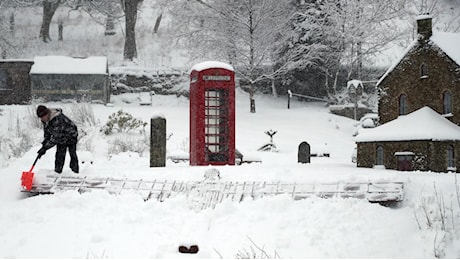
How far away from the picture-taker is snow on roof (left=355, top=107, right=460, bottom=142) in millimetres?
14344

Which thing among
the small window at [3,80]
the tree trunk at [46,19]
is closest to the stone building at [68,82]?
the small window at [3,80]

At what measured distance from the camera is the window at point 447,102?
1508 cm

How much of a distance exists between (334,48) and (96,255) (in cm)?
3115

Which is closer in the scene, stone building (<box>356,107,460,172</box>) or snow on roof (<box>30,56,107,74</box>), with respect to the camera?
stone building (<box>356,107,460,172</box>)

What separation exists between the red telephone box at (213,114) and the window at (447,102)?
6380mm

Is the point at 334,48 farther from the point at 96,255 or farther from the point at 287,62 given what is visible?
the point at 96,255

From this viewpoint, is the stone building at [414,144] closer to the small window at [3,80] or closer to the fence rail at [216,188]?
the fence rail at [216,188]

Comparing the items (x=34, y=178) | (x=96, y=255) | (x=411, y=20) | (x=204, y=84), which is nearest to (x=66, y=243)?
(x=96, y=255)

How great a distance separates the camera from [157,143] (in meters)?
13.7

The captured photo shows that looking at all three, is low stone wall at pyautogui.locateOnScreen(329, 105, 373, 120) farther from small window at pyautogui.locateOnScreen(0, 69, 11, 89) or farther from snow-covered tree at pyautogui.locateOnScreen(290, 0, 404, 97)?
small window at pyautogui.locateOnScreen(0, 69, 11, 89)

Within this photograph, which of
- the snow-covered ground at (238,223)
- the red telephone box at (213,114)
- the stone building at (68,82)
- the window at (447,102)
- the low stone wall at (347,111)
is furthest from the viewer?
the stone building at (68,82)

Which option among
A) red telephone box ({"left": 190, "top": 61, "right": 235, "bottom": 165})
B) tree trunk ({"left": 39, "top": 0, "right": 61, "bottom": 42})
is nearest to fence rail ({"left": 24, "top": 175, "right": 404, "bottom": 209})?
red telephone box ({"left": 190, "top": 61, "right": 235, "bottom": 165})

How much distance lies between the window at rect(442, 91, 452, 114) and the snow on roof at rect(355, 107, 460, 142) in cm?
28

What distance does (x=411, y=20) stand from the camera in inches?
1556
